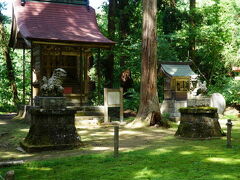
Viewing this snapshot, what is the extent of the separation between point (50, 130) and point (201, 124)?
4.61m

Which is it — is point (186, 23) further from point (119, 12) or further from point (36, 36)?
point (36, 36)

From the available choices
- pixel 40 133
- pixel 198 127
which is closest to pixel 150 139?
pixel 198 127

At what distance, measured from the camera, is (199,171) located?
5820 millimetres

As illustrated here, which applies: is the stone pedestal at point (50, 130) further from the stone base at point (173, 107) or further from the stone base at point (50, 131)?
the stone base at point (173, 107)

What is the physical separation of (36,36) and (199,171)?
36.0 feet

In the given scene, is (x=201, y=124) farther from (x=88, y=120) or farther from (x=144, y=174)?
(x=88, y=120)

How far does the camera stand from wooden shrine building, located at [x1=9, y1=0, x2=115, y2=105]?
15.6 m

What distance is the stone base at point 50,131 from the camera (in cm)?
827

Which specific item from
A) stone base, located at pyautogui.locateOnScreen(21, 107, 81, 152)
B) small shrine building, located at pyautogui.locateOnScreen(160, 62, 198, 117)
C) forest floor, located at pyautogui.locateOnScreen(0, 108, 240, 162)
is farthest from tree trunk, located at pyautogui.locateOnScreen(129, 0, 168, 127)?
stone base, located at pyautogui.locateOnScreen(21, 107, 81, 152)

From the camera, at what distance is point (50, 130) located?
8.43m

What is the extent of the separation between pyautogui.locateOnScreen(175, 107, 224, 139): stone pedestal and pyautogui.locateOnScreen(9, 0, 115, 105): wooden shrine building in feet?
22.6

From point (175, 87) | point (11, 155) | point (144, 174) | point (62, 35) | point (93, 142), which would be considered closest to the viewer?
point (144, 174)

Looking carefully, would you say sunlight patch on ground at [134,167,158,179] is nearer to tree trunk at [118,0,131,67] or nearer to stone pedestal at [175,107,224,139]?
stone pedestal at [175,107,224,139]

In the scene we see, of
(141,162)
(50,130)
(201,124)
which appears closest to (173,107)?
(201,124)
